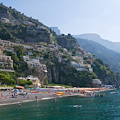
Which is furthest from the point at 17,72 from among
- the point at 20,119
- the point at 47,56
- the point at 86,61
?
the point at 86,61

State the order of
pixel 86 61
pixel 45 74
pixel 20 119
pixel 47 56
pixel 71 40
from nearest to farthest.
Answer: pixel 20 119
pixel 45 74
pixel 47 56
pixel 86 61
pixel 71 40

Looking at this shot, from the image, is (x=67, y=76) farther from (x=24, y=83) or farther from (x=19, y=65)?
(x=24, y=83)

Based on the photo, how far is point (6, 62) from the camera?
3051 inches

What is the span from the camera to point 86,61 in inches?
5655

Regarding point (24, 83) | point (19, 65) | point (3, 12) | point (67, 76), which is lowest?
point (24, 83)

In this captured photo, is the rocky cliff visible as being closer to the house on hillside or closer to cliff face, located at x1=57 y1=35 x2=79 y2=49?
cliff face, located at x1=57 y1=35 x2=79 y2=49

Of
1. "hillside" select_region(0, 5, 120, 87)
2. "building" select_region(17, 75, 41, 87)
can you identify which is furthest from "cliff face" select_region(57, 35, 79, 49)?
"building" select_region(17, 75, 41, 87)

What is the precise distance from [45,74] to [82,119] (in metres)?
62.9

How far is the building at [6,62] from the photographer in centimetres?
7625

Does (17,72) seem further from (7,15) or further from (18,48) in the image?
(7,15)

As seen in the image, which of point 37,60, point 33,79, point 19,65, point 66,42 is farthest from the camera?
point 66,42

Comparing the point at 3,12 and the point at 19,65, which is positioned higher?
the point at 3,12

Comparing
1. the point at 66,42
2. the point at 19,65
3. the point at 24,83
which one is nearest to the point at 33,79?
the point at 24,83

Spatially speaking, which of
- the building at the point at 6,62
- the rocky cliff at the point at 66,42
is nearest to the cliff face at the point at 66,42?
the rocky cliff at the point at 66,42
